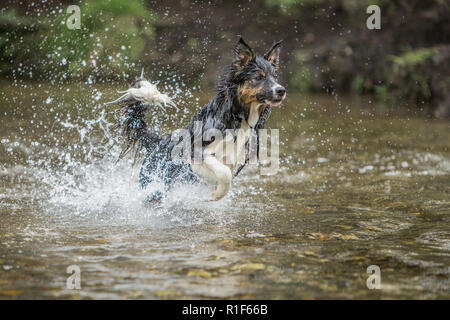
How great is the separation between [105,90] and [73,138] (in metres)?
2.61

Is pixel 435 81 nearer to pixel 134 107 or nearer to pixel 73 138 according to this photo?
pixel 73 138

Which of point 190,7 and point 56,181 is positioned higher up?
point 190,7

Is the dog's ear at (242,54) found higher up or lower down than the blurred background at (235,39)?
lower down

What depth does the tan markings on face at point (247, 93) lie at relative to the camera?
196 inches

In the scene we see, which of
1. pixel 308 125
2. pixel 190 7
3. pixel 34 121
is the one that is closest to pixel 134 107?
pixel 34 121

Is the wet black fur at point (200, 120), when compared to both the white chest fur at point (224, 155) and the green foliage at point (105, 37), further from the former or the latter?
the green foliage at point (105, 37)

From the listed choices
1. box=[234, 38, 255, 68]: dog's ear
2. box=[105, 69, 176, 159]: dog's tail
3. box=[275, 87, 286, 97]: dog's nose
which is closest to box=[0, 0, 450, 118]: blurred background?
box=[105, 69, 176, 159]: dog's tail

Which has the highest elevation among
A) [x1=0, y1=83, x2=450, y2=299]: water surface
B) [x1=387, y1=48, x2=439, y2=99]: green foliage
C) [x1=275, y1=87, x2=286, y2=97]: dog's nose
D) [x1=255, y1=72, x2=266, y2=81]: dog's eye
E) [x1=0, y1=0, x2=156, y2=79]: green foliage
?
[x1=0, y1=0, x2=156, y2=79]: green foliage

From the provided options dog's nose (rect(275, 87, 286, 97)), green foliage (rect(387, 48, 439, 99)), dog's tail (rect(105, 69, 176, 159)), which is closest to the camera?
dog's nose (rect(275, 87, 286, 97))

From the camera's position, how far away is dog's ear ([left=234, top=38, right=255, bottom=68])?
4.91 meters

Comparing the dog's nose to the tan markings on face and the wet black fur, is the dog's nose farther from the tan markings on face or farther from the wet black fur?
the tan markings on face

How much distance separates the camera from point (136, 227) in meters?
4.65

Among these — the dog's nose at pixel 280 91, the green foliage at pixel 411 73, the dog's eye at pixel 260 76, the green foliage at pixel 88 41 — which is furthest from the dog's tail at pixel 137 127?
the green foliage at pixel 411 73

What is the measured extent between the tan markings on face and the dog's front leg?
55cm
